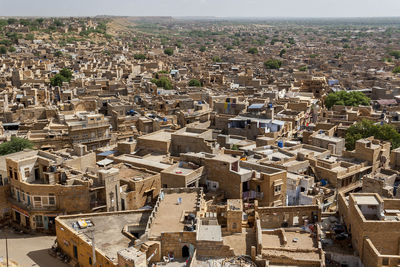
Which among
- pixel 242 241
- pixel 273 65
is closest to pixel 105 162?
pixel 242 241

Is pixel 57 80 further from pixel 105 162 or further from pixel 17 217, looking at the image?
pixel 17 217

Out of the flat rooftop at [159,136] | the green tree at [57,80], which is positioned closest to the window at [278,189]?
the flat rooftop at [159,136]

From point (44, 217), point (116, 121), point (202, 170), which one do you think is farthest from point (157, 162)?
point (116, 121)

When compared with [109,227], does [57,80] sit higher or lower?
higher

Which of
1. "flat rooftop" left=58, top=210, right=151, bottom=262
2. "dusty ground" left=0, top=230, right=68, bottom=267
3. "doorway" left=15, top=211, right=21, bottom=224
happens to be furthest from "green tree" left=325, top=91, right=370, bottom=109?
"dusty ground" left=0, top=230, right=68, bottom=267

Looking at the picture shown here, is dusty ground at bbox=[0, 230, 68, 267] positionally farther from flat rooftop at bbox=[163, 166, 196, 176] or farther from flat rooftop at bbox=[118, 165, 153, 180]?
flat rooftop at bbox=[163, 166, 196, 176]
